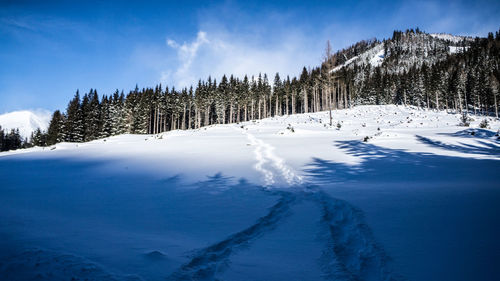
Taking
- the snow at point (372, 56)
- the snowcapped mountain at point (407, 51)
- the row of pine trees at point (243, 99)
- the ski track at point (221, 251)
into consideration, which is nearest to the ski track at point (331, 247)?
the ski track at point (221, 251)

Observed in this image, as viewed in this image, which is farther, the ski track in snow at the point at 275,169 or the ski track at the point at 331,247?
the ski track in snow at the point at 275,169

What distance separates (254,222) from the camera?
452 centimetres

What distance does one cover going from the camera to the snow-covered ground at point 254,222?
2.85 m

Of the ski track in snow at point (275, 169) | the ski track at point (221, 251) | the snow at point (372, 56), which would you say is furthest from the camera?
the snow at point (372, 56)

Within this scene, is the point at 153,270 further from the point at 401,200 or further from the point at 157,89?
the point at 157,89

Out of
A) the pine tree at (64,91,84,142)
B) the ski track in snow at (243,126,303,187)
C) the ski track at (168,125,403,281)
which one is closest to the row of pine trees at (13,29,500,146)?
the pine tree at (64,91,84,142)

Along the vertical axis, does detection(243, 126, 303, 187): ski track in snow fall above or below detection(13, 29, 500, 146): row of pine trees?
below

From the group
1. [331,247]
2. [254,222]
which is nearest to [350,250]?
[331,247]

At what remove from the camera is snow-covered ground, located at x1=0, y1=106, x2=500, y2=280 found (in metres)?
2.85

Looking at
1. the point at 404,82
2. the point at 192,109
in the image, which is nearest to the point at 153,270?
the point at 192,109

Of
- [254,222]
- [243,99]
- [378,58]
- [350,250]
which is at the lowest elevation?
[350,250]

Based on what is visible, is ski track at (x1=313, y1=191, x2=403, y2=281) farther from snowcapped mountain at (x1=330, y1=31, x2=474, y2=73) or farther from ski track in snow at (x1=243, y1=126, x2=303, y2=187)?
snowcapped mountain at (x1=330, y1=31, x2=474, y2=73)

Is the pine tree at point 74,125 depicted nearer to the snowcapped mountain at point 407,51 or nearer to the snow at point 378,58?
the snowcapped mountain at point 407,51

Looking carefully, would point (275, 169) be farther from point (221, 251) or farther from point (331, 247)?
point (221, 251)
